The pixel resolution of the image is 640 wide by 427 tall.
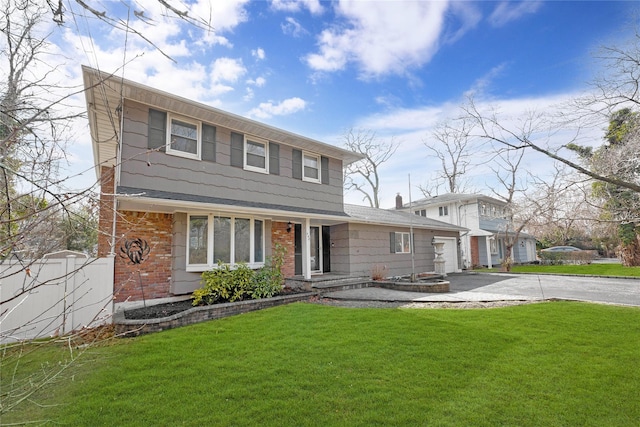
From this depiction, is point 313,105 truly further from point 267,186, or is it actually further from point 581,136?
point 581,136

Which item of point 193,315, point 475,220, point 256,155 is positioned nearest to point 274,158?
point 256,155

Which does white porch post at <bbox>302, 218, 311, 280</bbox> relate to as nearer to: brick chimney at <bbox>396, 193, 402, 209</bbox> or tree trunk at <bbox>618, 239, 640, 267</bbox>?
brick chimney at <bbox>396, 193, 402, 209</bbox>

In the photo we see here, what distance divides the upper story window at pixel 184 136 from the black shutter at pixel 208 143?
0.17m

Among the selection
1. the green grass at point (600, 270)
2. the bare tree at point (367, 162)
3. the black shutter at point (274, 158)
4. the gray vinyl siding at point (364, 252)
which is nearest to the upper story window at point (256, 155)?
the black shutter at point (274, 158)

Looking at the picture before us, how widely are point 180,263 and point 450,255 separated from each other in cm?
1579

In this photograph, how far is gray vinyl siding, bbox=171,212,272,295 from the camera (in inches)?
325

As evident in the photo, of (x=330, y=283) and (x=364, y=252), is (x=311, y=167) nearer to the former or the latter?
(x=364, y=252)

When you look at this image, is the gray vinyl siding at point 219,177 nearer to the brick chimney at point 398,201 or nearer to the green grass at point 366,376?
the green grass at point 366,376

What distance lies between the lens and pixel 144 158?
8.00 metres

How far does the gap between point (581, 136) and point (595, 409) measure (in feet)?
17.2

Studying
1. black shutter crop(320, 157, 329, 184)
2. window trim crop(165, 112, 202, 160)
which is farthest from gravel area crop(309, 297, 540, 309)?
window trim crop(165, 112, 202, 160)

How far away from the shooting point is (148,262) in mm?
8164

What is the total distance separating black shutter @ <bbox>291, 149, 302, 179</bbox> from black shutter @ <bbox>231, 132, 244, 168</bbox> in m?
Result: 2.02

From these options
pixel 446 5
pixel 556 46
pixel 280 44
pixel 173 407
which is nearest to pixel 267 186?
pixel 280 44
